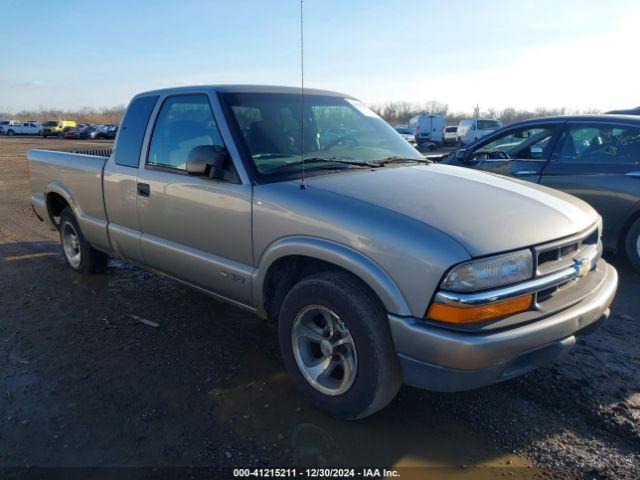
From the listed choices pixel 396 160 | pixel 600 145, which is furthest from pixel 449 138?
pixel 396 160

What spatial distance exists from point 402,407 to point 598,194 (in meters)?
3.67

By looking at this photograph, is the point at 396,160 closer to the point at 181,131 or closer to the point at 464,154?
the point at 181,131

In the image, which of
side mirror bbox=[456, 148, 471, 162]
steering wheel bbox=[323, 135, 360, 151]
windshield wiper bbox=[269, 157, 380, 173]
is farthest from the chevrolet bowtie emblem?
side mirror bbox=[456, 148, 471, 162]

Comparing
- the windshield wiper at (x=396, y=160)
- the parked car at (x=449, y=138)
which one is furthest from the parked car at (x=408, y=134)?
the windshield wiper at (x=396, y=160)

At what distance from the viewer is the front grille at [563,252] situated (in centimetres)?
253

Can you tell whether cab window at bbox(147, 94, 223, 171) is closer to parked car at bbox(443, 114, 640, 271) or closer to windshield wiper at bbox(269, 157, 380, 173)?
windshield wiper at bbox(269, 157, 380, 173)

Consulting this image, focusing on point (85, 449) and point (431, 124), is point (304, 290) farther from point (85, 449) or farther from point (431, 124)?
point (431, 124)

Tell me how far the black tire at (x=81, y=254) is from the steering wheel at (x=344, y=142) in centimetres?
304

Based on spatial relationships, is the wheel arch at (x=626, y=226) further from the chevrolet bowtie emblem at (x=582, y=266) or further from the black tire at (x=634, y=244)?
the chevrolet bowtie emblem at (x=582, y=266)

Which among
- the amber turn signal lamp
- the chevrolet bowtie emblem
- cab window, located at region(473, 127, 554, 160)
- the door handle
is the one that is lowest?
the amber turn signal lamp

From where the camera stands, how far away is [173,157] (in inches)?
149

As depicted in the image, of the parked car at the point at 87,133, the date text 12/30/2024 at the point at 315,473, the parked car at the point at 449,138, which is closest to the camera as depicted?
the date text 12/30/2024 at the point at 315,473

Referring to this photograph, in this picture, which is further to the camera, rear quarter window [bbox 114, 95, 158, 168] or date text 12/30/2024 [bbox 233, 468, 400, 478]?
rear quarter window [bbox 114, 95, 158, 168]

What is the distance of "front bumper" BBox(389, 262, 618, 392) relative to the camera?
7.49 ft
